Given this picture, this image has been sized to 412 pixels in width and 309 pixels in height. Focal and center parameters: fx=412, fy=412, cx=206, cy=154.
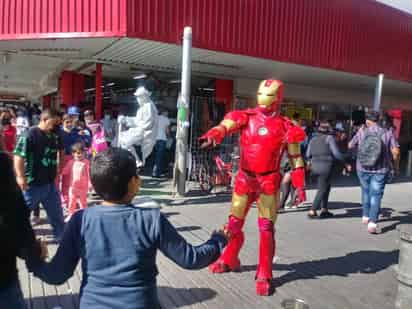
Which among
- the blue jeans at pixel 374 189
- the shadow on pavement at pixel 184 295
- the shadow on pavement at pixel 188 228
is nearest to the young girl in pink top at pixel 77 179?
the shadow on pavement at pixel 188 228

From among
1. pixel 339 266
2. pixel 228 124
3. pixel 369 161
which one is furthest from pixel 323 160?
pixel 228 124

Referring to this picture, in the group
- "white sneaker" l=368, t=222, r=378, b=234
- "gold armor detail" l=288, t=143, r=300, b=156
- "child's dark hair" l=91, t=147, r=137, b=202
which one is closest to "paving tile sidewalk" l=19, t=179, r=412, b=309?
"white sneaker" l=368, t=222, r=378, b=234

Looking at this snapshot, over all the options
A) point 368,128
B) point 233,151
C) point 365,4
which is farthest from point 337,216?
point 365,4

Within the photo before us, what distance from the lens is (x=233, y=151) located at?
368 inches

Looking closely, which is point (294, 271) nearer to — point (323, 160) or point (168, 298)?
point (168, 298)

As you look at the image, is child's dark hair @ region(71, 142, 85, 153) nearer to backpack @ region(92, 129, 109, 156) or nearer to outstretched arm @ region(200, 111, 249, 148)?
backpack @ region(92, 129, 109, 156)

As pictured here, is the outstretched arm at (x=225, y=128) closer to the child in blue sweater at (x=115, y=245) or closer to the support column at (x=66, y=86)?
the child in blue sweater at (x=115, y=245)

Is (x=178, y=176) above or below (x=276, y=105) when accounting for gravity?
below

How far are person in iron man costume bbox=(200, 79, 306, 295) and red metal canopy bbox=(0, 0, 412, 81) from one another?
4384 mm

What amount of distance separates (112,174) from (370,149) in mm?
5109

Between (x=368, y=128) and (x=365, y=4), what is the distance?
7.07 metres

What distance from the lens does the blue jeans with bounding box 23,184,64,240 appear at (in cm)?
437

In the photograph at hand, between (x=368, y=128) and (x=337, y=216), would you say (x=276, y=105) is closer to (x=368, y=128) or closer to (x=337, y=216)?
(x=368, y=128)

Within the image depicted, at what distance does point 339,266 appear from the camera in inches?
183
